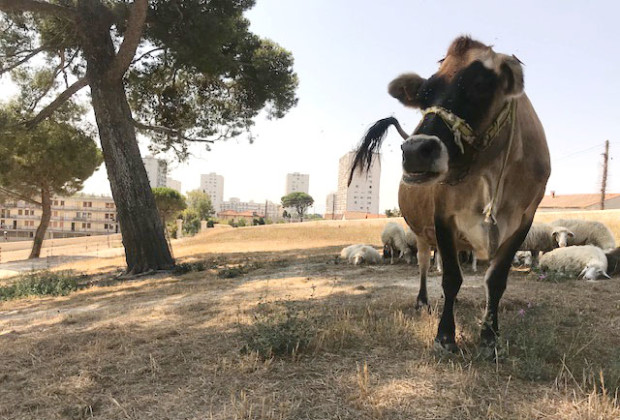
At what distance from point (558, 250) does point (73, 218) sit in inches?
4462

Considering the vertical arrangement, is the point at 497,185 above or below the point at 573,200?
below

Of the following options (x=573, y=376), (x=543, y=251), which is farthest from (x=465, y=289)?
(x=543, y=251)

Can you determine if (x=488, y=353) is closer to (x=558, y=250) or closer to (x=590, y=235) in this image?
(x=558, y=250)

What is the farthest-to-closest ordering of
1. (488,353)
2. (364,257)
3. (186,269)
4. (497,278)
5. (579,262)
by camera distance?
(364,257) < (186,269) < (579,262) < (497,278) < (488,353)

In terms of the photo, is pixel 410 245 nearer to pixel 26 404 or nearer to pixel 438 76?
pixel 438 76

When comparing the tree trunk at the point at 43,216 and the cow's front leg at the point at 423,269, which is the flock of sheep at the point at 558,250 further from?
the tree trunk at the point at 43,216

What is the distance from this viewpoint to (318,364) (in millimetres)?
2916

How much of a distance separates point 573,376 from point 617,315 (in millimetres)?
2324

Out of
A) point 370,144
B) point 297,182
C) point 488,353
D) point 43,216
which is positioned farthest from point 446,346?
point 297,182

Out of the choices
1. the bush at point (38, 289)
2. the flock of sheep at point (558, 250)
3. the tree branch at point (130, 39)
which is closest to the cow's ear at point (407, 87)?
the flock of sheep at point (558, 250)

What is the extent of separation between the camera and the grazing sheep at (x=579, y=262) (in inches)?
280

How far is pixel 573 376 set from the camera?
258 centimetres

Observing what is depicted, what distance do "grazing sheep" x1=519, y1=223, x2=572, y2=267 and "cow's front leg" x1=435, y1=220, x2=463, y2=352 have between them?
Answer: 7675 mm

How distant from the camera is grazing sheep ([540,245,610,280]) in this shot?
7.11 m
